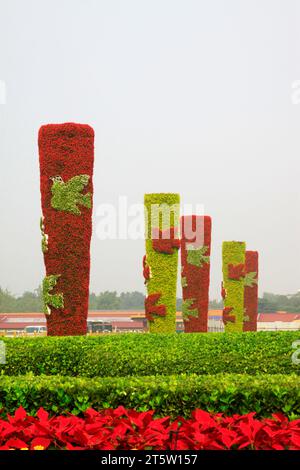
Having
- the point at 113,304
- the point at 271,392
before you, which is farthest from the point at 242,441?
the point at 113,304

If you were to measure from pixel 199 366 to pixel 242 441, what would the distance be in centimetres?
488

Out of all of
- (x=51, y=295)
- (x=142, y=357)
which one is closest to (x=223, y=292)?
(x=51, y=295)

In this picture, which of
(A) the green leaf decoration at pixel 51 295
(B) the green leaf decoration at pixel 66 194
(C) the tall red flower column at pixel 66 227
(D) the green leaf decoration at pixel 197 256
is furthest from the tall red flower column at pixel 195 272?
(A) the green leaf decoration at pixel 51 295

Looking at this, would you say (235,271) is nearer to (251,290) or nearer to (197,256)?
(251,290)

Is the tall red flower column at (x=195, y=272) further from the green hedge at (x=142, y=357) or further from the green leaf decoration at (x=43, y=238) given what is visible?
the green hedge at (x=142, y=357)

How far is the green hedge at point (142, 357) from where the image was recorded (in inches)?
329

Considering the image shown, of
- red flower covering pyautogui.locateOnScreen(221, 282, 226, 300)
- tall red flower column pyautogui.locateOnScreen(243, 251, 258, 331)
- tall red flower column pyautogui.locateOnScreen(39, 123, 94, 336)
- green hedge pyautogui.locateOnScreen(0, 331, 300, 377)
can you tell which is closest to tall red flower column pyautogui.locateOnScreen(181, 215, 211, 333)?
red flower covering pyautogui.locateOnScreen(221, 282, 226, 300)

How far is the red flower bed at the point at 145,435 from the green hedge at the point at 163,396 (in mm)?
1027

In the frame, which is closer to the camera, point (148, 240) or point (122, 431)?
point (122, 431)

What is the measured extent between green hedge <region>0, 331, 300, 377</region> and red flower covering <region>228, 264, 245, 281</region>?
12.5 meters

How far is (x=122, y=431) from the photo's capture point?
12.2 ft

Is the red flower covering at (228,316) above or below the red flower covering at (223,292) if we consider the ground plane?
below

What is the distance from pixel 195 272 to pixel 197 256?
49 cm

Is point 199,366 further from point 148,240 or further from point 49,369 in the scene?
point 148,240
